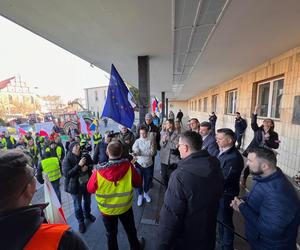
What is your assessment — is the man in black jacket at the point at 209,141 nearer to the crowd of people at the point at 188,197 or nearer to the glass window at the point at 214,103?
the crowd of people at the point at 188,197

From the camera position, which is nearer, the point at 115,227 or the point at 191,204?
the point at 191,204

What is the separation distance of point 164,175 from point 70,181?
1829 millimetres

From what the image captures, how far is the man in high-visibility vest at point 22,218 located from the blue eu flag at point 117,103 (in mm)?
2392

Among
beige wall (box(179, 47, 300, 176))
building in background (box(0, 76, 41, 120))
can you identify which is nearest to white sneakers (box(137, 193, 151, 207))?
beige wall (box(179, 47, 300, 176))

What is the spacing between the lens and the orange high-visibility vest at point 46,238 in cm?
63

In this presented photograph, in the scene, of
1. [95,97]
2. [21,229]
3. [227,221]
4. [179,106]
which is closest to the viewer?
[21,229]

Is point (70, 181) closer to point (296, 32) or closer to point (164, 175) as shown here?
point (164, 175)

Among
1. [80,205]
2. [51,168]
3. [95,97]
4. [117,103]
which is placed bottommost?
[80,205]

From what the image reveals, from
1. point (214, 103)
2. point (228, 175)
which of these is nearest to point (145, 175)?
point (228, 175)

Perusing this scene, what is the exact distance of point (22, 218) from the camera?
2.09 ft

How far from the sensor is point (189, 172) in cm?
130

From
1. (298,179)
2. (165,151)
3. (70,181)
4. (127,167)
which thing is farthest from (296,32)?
(70,181)

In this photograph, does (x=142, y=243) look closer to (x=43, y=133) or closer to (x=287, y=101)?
(x=287, y=101)

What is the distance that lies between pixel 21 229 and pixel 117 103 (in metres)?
2.80
